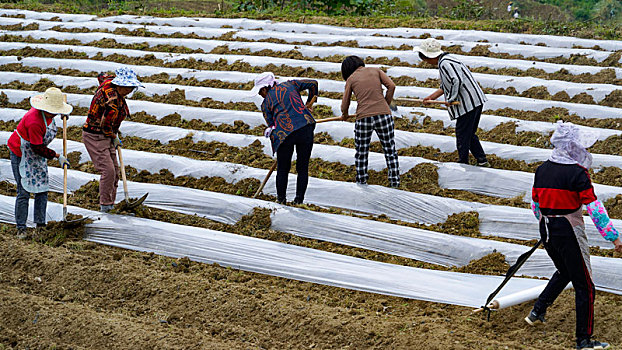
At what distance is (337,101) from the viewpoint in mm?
6785

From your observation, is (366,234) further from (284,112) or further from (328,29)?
(328,29)

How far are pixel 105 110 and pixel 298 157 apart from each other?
155 centimetres

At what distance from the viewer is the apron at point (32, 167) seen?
175 inches

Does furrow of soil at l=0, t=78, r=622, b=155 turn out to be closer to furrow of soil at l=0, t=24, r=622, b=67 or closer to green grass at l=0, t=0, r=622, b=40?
furrow of soil at l=0, t=24, r=622, b=67

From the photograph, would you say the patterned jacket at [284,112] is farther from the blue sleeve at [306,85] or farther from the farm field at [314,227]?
the farm field at [314,227]

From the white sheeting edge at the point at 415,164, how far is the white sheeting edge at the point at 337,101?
101 centimetres

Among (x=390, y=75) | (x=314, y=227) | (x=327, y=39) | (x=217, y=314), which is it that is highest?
(x=327, y=39)

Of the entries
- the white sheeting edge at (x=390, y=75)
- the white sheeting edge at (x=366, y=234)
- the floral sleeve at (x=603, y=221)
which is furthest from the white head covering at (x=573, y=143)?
the white sheeting edge at (x=390, y=75)

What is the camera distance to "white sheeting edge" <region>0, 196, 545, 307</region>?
11.8ft

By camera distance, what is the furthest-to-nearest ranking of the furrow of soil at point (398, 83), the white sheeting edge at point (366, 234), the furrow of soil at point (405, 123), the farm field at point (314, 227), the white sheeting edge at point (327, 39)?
1. the white sheeting edge at point (327, 39)
2. the furrow of soil at point (398, 83)
3. the furrow of soil at point (405, 123)
4. the white sheeting edge at point (366, 234)
5. the farm field at point (314, 227)

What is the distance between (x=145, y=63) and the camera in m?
8.70

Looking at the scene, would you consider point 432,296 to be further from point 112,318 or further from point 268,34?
point 268,34

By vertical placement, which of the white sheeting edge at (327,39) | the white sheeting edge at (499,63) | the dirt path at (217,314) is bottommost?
the dirt path at (217,314)

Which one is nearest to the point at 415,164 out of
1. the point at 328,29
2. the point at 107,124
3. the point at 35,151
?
the point at 107,124
